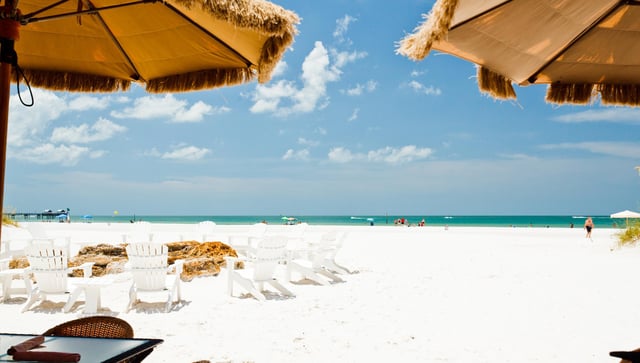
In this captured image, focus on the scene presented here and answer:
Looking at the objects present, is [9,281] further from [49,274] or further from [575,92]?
[575,92]

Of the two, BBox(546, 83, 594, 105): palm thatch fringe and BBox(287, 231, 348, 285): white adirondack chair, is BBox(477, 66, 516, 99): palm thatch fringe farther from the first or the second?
BBox(287, 231, 348, 285): white adirondack chair

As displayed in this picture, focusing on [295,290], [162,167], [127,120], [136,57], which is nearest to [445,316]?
[295,290]

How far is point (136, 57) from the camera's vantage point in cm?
411

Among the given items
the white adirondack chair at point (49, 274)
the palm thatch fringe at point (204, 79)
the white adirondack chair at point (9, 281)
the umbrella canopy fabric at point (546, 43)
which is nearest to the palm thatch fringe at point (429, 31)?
the umbrella canopy fabric at point (546, 43)

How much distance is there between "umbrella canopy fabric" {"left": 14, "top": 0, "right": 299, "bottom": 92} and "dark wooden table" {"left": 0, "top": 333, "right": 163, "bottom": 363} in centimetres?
219

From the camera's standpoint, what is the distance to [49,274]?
20.6 ft

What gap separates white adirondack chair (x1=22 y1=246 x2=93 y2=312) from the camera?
6164mm

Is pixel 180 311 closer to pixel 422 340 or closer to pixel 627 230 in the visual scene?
pixel 422 340

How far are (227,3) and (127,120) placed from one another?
348 ft

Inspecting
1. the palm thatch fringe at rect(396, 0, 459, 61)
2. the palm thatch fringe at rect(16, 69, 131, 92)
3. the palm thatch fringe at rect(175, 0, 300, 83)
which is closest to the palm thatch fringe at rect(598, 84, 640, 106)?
the palm thatch fringe at rect(396, 0, 459, 61)

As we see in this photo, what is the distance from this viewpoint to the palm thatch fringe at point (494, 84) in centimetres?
405

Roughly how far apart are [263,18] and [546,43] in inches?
82.5

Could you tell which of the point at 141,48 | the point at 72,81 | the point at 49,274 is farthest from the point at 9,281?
the point at 141,48

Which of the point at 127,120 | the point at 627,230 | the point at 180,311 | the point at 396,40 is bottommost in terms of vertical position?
the point at 180,311
